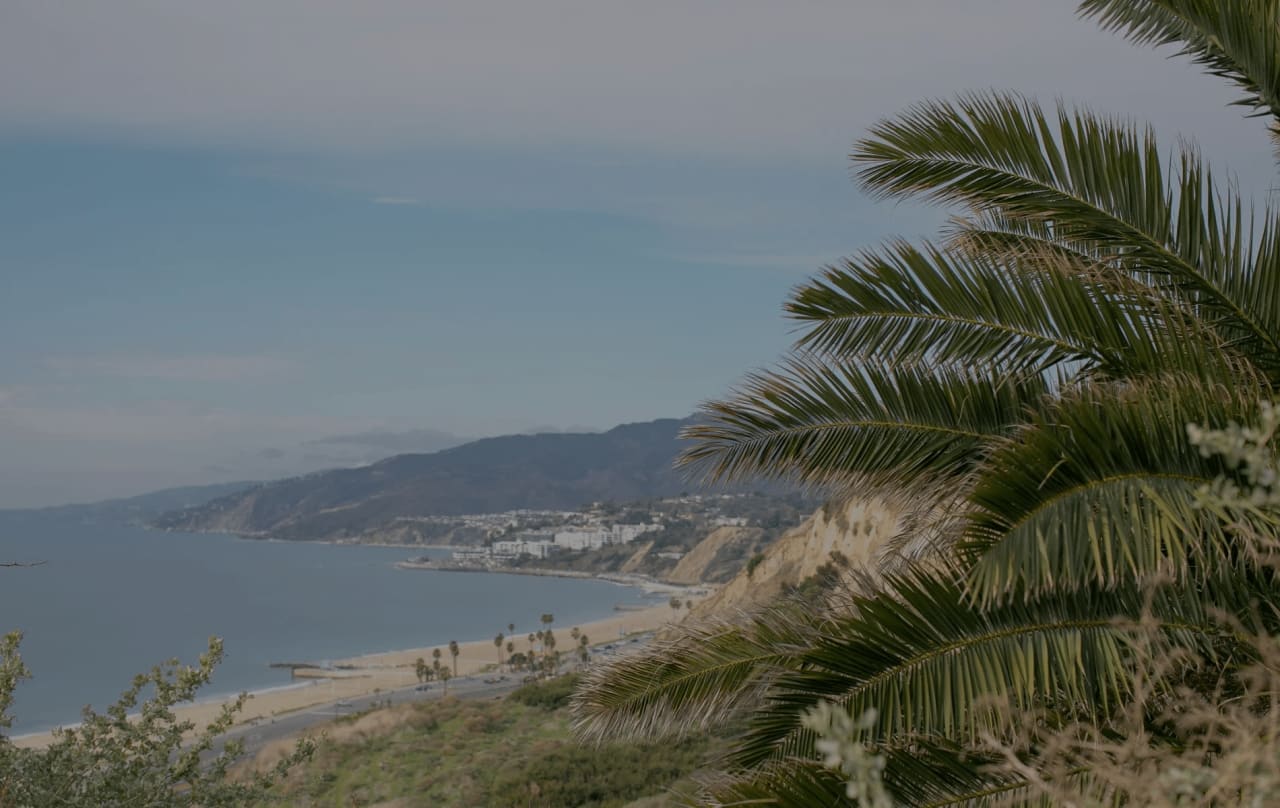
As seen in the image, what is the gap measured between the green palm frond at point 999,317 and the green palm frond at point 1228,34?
108 cm

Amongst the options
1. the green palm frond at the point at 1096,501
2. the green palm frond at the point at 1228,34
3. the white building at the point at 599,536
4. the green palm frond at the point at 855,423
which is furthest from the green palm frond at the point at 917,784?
the white building at the point at 599,536

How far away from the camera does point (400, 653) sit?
79688 mm

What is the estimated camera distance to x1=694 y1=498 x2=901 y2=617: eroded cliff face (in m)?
33.8

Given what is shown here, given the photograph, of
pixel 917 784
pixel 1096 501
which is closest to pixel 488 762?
pixel 917 784

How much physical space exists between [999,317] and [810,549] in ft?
117

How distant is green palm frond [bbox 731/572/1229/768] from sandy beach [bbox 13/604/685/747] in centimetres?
4274

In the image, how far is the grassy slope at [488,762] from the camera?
54.2 ft

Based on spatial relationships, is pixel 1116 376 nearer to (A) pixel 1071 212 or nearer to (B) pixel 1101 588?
(A) pixel 1071 212

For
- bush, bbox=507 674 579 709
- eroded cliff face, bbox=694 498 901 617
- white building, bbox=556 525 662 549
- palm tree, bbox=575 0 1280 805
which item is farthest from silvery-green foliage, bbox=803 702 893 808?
white building, bbox=556 525 662 549

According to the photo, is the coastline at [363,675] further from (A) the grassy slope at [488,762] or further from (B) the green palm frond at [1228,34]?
(B) the green palm frond at [1228,34]

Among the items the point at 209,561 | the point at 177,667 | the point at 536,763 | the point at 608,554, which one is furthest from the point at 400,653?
the point at 209,561

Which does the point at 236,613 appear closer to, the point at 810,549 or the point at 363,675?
the point at 363,675

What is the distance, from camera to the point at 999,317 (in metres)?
5.30

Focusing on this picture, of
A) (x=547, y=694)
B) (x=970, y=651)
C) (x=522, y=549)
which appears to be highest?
(x=970, y=651)
